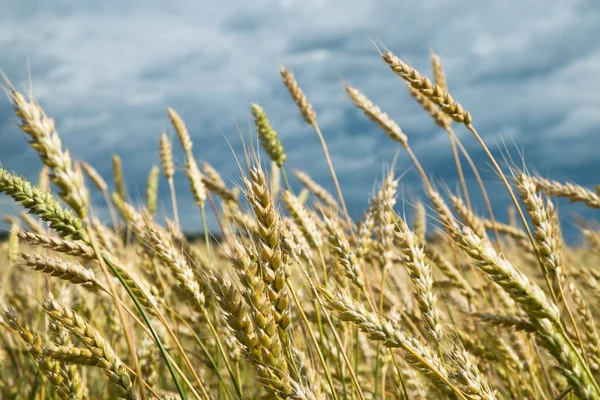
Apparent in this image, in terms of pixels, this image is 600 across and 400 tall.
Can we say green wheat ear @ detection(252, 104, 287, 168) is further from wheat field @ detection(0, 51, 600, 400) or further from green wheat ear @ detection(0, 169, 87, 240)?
green wheat ear @ detection(0, 169, 87, 240)

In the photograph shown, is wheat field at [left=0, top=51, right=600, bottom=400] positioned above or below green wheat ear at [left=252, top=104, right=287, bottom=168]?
below

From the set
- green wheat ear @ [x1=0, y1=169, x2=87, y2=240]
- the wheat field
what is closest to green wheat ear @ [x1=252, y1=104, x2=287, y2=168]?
the wheat field

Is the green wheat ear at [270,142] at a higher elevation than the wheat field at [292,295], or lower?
higher

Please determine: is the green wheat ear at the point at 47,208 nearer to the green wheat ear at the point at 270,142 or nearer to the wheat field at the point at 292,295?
the wheat field at the point at 292,295

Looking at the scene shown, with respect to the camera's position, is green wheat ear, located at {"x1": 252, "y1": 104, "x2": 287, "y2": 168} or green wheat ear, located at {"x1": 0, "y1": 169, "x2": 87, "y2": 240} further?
green wheat ear, located at {"x1": 252, "y1": 104, "x2": 287, "y2": 168}

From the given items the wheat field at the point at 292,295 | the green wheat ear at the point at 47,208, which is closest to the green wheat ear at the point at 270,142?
the wheat field at the point at 292,295

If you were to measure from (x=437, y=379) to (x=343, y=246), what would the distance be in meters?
0.59

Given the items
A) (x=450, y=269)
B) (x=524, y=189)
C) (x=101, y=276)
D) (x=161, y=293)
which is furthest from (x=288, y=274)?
(x=101, y=276)

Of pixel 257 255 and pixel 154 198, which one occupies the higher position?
pixel 154 198

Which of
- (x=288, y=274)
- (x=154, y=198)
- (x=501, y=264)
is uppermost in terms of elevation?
(x=154, y=198)

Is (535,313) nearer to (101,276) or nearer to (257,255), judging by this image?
(257,255)

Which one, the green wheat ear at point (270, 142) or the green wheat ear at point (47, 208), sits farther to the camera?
the green wheat ear at point (270, 142)

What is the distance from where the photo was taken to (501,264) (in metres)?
1.45

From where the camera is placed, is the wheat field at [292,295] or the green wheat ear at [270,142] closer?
the wheat field at [292,295]
